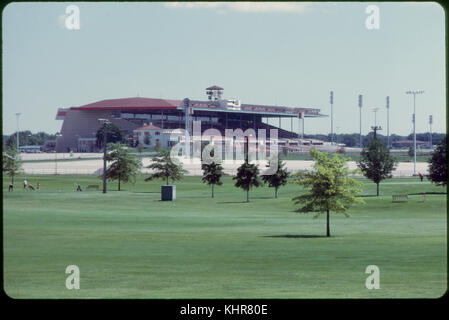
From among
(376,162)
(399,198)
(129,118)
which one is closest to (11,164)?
(376,162)

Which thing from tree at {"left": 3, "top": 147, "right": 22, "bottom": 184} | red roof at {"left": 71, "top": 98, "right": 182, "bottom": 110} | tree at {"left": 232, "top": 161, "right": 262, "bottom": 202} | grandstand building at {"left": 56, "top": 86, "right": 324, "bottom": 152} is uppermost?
red roof at {"left": 71, "top": 98, "right": 182, "bottom": 110}

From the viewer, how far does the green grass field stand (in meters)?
15.9

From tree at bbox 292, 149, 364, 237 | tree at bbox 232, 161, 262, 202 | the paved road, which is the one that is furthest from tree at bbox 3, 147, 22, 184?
tree at bbox 292, 149, 364, 237

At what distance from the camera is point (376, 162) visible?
3036 inches

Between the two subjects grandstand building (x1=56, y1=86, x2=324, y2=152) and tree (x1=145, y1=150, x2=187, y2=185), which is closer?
tree (x1=145, y1=150, x2=187, y2=185)

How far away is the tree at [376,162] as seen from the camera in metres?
76.6

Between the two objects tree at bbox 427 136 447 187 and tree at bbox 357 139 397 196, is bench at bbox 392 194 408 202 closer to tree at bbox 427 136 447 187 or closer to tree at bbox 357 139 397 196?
tree at bbox 427 136 447 187

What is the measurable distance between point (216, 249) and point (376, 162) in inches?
2076

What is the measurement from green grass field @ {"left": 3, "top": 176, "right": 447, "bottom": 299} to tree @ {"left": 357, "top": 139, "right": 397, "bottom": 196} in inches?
518

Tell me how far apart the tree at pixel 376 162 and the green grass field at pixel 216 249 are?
1315 centimetres

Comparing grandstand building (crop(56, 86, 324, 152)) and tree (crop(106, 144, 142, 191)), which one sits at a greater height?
grandstand building (crop(56, 86, 324, 152))

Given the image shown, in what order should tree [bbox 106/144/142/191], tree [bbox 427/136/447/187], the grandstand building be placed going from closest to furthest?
tree [bbox 427/136/447/187] → tree [bbox 106/144/142/191] → the grandstand building
